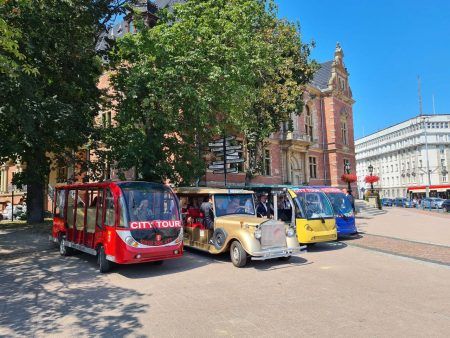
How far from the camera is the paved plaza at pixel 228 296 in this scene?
5.84 m

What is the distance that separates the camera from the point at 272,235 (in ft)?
34.5

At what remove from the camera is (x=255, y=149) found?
2292cm

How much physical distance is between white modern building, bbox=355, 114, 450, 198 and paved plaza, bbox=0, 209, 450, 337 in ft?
242

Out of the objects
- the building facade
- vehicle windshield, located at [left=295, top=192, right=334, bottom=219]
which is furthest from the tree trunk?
the building facade

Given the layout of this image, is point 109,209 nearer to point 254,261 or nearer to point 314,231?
point 254,261

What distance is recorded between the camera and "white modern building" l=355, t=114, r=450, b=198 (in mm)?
87000

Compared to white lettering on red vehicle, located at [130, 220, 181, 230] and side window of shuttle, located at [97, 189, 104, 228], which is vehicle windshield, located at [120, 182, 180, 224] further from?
side window of shuttle, located at [97, 189, 104, 228]

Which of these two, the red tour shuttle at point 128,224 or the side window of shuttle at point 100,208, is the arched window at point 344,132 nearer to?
the red tour shuttle at point 128,224

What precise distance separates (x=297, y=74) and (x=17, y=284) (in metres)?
20.5

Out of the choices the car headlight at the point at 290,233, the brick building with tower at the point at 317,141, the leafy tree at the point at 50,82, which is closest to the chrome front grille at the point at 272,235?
the car headlight at the point at 290,233

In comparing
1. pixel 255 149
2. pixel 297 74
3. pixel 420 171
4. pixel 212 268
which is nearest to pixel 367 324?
pixel 212 268

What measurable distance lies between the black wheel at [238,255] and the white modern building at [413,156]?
245 ft

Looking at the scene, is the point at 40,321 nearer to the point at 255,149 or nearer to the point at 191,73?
the point at 191,73

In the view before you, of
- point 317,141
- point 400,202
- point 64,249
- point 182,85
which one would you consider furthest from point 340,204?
point 400,202
